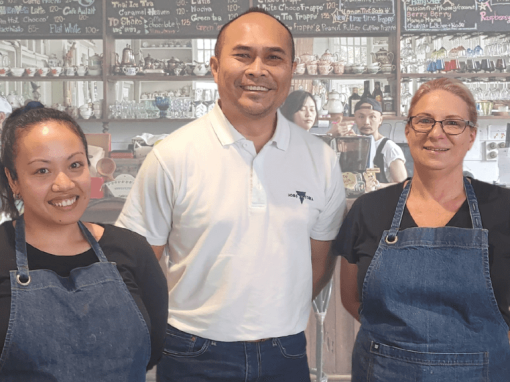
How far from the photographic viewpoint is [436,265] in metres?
1.43

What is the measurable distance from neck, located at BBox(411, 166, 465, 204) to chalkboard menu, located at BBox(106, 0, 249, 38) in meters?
3.69

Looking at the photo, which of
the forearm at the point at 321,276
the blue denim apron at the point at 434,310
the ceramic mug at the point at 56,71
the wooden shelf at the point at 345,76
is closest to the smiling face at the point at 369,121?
the wooden shelf at the point at 345,76

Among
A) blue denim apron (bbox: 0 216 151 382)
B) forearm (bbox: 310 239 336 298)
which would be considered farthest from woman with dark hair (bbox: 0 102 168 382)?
forearm (bbox: 310 239 336 298)

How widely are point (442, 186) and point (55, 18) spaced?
4.25 m

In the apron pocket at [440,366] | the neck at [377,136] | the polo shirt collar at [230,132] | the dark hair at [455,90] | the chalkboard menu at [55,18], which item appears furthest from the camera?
the chalkboard menu at [55,18]

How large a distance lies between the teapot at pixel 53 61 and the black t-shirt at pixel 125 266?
4.10 metres

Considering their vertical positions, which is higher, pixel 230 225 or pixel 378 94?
pixel 378 94

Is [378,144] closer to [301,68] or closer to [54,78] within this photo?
[301,68]

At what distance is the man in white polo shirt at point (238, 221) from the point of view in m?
1.49

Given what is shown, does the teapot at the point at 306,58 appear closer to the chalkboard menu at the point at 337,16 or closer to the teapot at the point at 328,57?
the teapot at the point at 328,57

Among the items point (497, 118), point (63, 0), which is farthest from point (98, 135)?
point (497, 118)

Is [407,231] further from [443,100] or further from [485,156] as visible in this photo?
[485,156]

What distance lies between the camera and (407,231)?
1.46 m

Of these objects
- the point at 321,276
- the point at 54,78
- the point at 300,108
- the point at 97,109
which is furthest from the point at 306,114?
the point at 321,276
